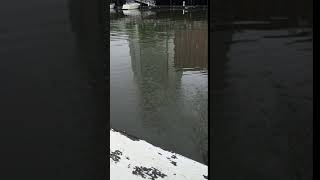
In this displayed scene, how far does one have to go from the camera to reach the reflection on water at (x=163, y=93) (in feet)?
20.6

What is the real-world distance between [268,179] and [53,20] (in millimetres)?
1002

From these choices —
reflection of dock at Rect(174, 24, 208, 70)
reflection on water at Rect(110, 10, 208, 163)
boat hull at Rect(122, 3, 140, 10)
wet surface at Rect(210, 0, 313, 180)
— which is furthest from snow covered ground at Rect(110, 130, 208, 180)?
boat hull at Rect(122, 3, 140, 10)

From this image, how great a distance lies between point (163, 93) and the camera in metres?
8.97

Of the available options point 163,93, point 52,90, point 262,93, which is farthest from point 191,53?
point 52,90

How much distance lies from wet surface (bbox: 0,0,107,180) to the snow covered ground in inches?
100

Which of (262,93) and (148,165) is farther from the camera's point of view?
(148,165)

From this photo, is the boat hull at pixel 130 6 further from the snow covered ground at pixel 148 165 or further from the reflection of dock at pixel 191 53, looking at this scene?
the snow covered ground at pixel 148 165

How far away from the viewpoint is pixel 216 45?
1884 millimetres

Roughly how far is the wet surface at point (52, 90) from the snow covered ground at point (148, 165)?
8.35 feet

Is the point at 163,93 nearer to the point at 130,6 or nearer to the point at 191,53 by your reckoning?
the point at 191,53

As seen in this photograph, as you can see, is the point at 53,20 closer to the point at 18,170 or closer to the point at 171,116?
the point at 18,170

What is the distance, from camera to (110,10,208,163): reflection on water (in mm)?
6273

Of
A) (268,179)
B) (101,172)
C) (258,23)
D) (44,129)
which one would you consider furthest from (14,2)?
(268,179)

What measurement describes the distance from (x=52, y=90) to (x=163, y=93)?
285 inches
